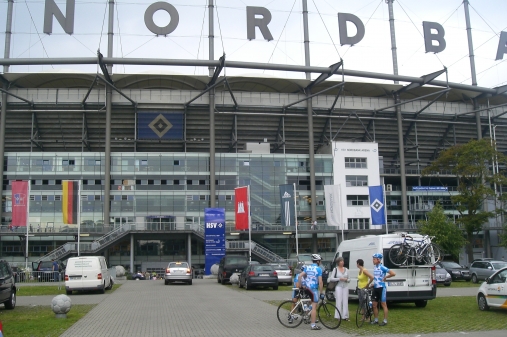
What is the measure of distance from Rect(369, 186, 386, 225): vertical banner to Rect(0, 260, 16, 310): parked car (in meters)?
30.3

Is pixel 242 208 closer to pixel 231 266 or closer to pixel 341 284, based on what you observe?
pixel 231 266

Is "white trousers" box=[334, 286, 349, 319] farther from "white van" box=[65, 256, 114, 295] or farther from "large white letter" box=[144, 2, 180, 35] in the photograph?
"large white letter" box=[144, 2, 180, 35]

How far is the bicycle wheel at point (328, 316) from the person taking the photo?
13.4 meters

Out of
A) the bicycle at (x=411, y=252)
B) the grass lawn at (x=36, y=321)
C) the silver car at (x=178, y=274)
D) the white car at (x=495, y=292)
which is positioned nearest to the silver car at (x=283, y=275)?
the silver car at (x=178, y=274)

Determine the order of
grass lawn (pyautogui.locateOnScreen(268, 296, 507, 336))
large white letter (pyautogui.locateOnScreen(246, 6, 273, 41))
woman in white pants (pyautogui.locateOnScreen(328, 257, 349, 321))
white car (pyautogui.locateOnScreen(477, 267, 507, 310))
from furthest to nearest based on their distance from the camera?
large white letter (pyautogui.locateOnScreen(246, 6, 273, 41)) < white car (pyautogui.locateOnScreen(477, 267, 507, 310)) < woman in white pants (pyautogui.locateOnScreen(328, 257, 349, 321)) < grass lawn (pyautogui.locateOnScreen(268, 296, 507, 336))

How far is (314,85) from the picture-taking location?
200 ft

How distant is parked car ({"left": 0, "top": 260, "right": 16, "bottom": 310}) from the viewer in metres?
17.6

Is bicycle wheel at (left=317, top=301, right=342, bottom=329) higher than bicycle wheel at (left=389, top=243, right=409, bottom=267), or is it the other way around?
bicycle wheel at (left=389, top=243, right=409, bottom=267)

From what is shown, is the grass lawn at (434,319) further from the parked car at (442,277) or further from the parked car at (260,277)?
the parked car at (442,277)

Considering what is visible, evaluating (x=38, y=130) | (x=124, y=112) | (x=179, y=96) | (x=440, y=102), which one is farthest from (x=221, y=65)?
(x=440, y=102)

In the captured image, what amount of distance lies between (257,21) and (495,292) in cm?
4594

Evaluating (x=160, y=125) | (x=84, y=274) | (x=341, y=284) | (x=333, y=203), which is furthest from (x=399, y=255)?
(x=160, y=125)

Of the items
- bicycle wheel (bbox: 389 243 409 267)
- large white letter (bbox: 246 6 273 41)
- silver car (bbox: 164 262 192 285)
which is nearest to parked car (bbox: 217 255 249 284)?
silver car (bbox: 164 262 192 285)

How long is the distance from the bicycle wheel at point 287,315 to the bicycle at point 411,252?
13.9 ft
